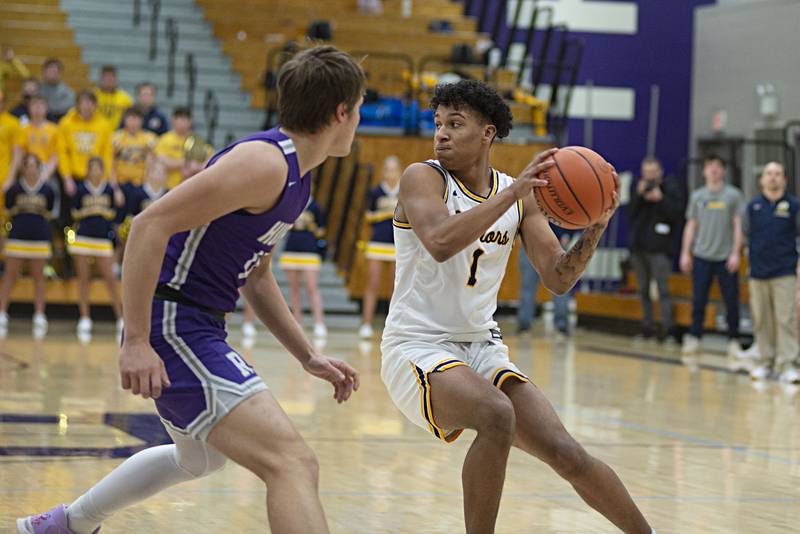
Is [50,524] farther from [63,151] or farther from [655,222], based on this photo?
[655,222]

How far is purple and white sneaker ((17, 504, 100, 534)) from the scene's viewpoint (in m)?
3.55

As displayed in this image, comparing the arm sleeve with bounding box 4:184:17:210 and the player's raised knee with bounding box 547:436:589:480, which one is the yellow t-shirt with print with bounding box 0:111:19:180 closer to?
the arm sleeve with bounding box 4:184:17:210

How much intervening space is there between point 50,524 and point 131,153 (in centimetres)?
994

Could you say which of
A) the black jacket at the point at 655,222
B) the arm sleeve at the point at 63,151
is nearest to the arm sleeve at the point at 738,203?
the black jacket at the point at 655,222

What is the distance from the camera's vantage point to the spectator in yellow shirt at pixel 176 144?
13.1m

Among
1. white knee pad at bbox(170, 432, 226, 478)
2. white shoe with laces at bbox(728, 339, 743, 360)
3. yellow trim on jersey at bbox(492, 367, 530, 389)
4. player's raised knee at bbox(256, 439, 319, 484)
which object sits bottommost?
white shoe with laces at bbox(728, 339, 743, 360)

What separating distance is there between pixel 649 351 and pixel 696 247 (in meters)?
1.28

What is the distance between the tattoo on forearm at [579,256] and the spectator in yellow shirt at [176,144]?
31.2 feet

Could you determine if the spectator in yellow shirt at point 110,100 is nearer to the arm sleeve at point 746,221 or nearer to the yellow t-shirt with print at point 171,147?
the yellow t-shirt with print at point 171,147

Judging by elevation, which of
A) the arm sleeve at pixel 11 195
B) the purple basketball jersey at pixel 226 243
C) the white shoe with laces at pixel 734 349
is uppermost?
the purple basketball jersey at pixel 226 243

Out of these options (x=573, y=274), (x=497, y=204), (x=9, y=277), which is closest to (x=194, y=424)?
(x=497, y=204)

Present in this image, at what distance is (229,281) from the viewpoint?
318 centimetres

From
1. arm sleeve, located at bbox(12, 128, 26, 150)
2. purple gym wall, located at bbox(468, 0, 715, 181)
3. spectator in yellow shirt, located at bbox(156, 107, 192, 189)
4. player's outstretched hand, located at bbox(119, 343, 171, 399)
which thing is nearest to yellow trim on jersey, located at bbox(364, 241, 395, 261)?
spectator in yellow shirt, located at bbox(156, 107, 192, 189)

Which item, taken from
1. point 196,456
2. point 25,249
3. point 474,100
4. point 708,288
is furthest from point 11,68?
point 196,456
